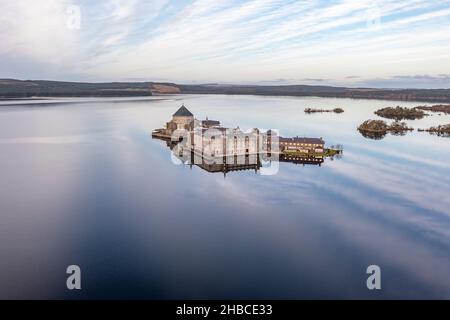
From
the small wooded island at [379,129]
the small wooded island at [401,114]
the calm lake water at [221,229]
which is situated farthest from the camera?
the small wooded island at [401,114]

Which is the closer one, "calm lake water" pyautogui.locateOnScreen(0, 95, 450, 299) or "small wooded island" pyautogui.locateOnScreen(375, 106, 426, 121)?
"calm lake water" pyautogui.locateOnScreen(0, 95, 450, 299)

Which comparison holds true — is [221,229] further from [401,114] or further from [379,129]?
[401,114]

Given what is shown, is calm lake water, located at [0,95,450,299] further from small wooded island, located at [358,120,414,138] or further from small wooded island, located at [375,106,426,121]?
small wooded island, located at [375,106,426,121]

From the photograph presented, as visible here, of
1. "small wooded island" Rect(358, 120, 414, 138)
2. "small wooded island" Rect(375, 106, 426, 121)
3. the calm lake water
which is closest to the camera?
the calm lake water

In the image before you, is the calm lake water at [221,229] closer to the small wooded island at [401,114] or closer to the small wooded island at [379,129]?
the small wooded island at [379,129]

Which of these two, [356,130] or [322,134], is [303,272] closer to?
[322,134]

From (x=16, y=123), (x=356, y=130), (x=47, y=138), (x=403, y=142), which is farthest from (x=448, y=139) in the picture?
(x=16, y=123)

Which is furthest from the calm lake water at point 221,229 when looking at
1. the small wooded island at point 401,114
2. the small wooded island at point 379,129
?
the small wooded island at point 401,114

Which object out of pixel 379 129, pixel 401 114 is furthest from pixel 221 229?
pixel 401 114

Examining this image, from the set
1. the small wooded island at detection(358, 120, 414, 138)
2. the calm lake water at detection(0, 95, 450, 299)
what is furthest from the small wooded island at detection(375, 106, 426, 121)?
the calm lake water at detection(0, 95, 450, 299)
